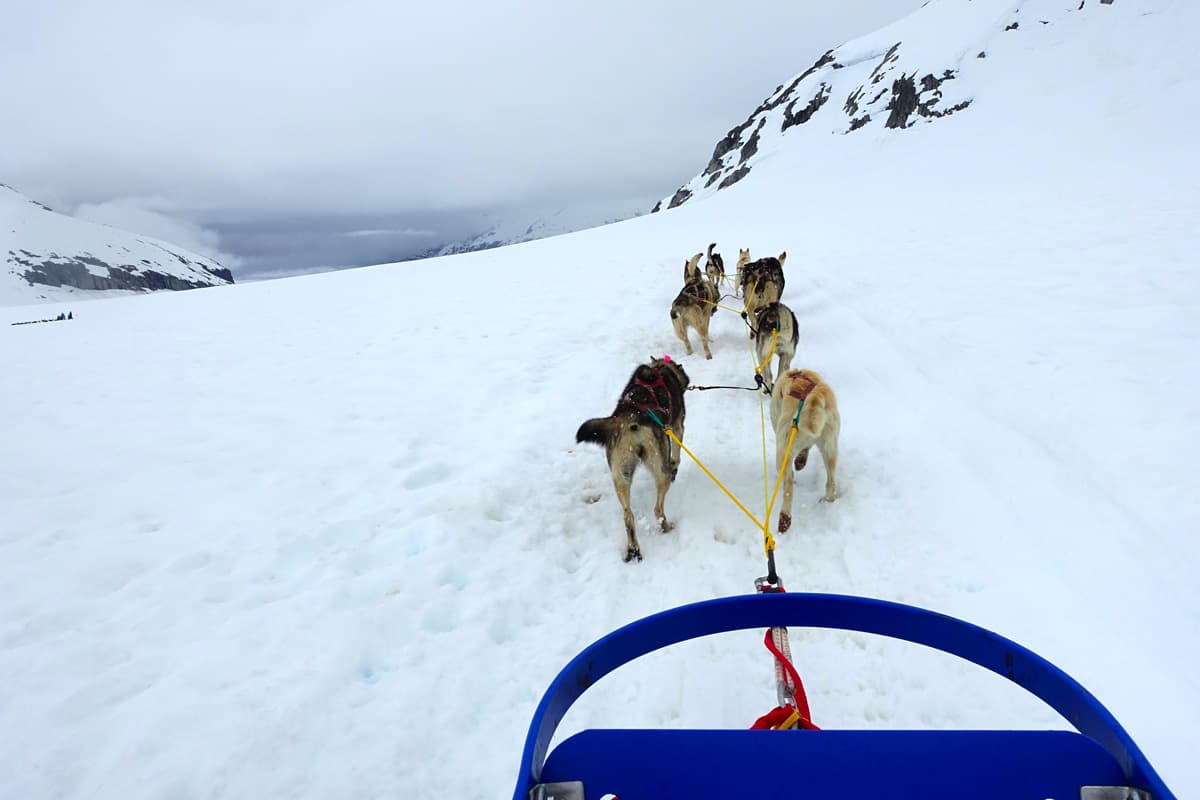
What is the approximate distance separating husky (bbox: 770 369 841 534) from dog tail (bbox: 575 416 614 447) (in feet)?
4.40

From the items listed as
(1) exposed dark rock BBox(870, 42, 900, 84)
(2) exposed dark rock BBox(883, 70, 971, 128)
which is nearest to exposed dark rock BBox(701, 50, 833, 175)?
(1) exposed dark rock BBox(870, 42, 900, 84)

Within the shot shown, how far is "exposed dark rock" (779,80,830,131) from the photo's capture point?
60.7 metres

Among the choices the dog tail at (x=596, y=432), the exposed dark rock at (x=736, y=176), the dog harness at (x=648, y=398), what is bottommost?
the dog tail at (x=596, y=432)

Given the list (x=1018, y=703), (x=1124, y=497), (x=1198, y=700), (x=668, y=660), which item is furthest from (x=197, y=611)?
(x=1124, y=497)

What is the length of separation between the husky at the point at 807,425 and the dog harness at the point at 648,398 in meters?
0.98

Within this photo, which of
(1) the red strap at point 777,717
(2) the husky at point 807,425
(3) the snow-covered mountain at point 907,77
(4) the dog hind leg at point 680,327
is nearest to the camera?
(1) the red strap at point 777,717

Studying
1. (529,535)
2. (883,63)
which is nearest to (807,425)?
(529,535)

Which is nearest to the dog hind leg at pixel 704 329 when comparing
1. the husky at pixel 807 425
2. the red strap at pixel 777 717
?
the husky at pixel 807 425

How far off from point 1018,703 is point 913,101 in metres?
52.3

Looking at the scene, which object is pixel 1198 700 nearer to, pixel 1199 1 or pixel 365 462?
pixel 365 462

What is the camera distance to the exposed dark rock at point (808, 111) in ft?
199

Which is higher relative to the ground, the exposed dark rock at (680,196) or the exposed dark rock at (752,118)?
the exposed dark rock at (752,118)

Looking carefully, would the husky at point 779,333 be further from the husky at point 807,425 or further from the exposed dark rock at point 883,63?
the exposed dark rock at point 883,63

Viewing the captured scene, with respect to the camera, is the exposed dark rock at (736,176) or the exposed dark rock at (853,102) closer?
the exposed dark rock at (853,102)
